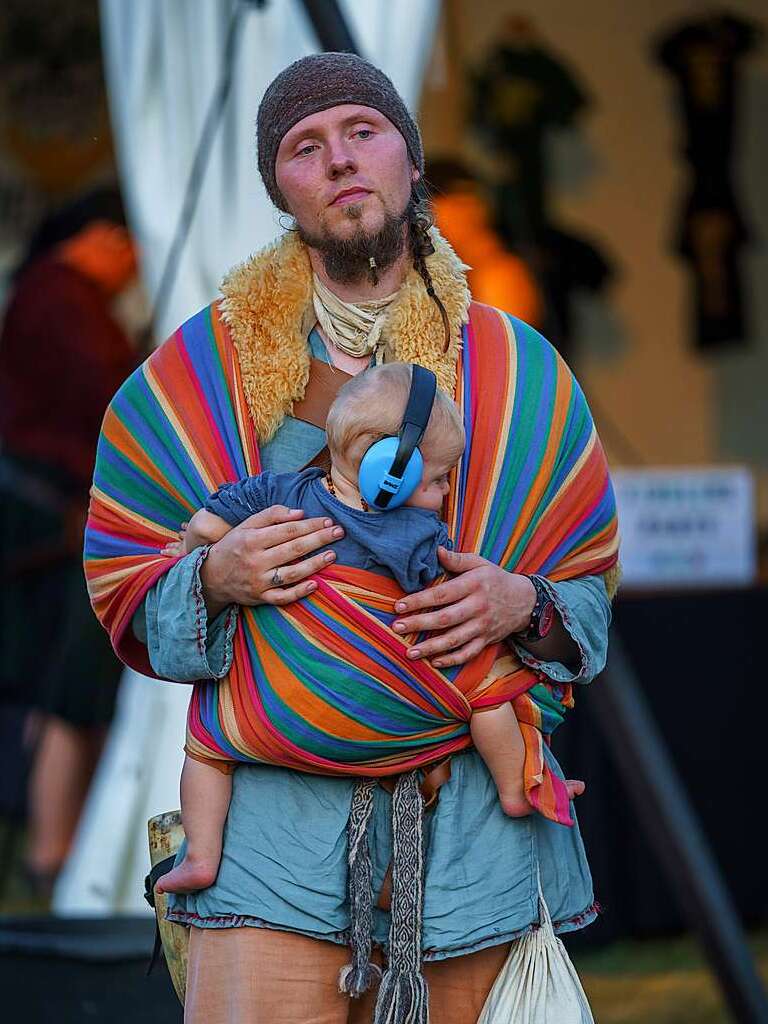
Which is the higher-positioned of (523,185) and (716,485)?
(523,185)

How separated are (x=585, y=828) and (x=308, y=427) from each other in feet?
10.0

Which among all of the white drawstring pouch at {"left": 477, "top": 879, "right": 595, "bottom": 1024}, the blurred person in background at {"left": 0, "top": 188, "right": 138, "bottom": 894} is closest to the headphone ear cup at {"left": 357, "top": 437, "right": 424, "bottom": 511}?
the white drawstring pouch at {"left": 477, "top": 879, "right": 595, "bottom": 1024}

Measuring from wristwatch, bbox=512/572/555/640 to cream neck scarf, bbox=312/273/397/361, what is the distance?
1.30ft

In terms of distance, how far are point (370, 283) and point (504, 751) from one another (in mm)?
667

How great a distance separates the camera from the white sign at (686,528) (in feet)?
18.5

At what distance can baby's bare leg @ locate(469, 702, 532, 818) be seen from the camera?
2.24m

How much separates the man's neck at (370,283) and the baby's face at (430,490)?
0.33 m

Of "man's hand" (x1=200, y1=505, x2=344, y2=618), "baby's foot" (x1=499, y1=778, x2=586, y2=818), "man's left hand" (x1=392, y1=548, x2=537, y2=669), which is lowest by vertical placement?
"baby's foot" (x1=499, y1=778, x2=586, y2=818)

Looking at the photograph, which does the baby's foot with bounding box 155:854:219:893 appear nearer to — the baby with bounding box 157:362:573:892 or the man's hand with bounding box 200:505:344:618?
the baby with bounding box 157:362:573:892

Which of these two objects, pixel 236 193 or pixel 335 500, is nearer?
pixel 335 500

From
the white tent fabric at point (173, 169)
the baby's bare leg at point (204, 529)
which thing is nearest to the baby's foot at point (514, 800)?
the baby's bare leg at point (204, 529)

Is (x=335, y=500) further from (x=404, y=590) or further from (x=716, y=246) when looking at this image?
(x=716, y=246)

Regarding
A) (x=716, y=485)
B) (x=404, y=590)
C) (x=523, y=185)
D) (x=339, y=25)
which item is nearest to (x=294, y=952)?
(x=404, y=590)

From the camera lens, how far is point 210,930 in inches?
89.9
